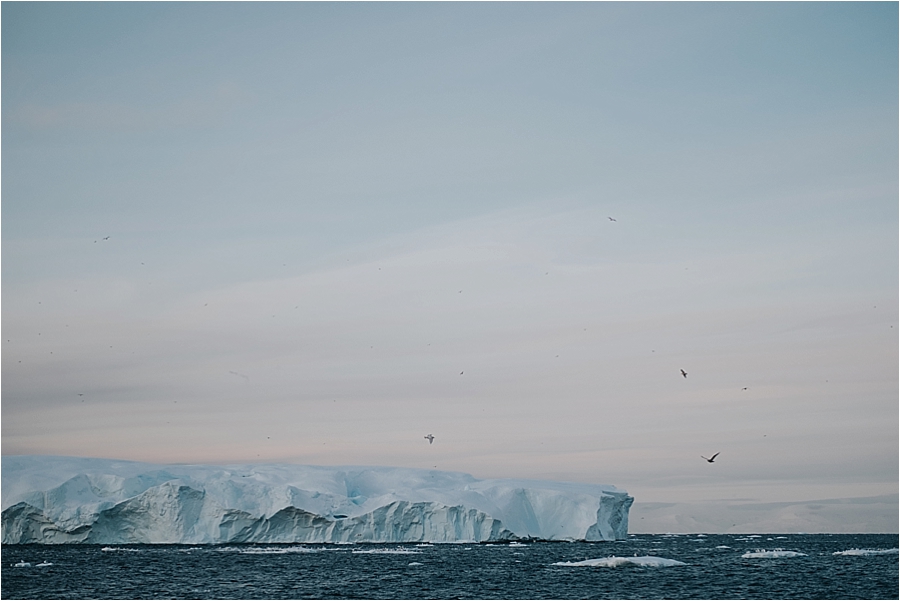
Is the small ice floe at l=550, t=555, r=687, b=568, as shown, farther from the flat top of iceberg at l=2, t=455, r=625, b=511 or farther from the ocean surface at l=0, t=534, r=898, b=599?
the flat top of iceberg at l=2, t=455, r=625, b=511

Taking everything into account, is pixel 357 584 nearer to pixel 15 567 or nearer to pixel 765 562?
pixel 15 567

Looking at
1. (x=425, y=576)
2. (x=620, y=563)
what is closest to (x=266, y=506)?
(x=425, y=576)

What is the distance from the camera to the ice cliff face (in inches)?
2168

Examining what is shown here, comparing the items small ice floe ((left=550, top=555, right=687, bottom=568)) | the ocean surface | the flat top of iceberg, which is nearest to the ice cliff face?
the flat top of iceberg

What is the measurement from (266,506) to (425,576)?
22.1m

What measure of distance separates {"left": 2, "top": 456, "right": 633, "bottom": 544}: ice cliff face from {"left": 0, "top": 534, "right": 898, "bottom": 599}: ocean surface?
351cm

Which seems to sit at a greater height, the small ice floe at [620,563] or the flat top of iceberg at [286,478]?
the flat top of iceberg at [286,478]

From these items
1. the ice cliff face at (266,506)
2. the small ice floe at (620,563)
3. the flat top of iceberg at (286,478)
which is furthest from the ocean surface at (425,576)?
the flat top of iceberg at (286,478)

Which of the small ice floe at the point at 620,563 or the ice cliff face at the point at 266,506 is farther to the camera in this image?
the ice cliff face at the point at 266,506

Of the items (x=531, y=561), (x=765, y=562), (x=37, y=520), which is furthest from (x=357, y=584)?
(x=37, y=520)

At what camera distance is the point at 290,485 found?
5872 centimetres

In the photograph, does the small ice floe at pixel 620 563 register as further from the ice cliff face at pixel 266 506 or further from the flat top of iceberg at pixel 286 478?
the flat top of iceberg at pixel 286 478

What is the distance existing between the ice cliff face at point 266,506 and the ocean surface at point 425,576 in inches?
138

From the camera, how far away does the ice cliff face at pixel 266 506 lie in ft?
181
